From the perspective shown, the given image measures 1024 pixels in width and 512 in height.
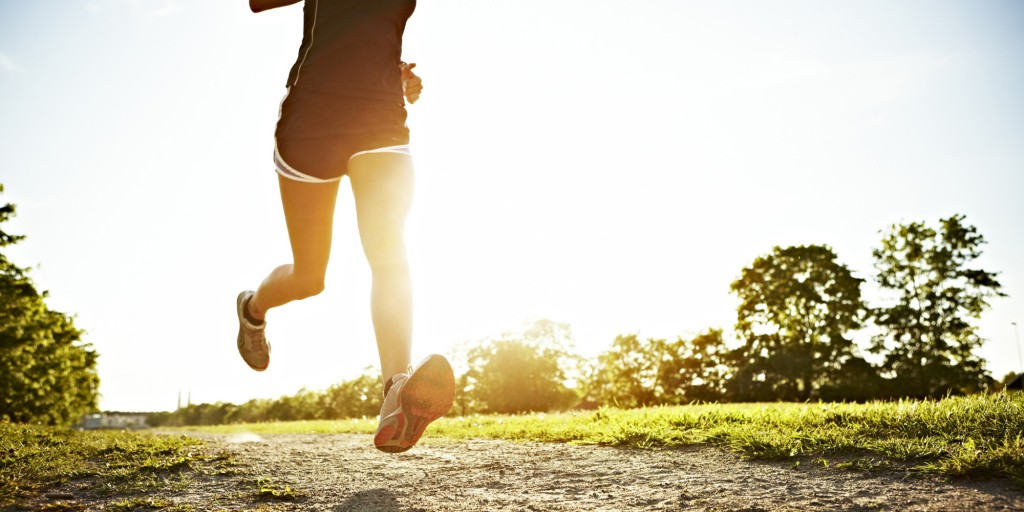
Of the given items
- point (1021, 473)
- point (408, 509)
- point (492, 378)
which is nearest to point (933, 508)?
point (1021, 473)

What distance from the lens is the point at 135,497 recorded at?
9.98 ft

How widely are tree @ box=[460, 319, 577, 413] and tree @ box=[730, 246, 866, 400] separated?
1369 centimetres

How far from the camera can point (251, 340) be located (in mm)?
4082

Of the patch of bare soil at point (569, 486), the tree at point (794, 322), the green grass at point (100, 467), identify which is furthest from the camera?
the tree at point (794, 322)

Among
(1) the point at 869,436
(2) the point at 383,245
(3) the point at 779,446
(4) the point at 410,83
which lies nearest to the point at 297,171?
(2) the point at 383,245

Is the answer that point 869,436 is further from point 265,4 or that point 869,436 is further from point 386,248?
point 265,4

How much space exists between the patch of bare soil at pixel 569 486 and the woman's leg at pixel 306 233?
3.47 ft

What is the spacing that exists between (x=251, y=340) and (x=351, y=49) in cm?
213

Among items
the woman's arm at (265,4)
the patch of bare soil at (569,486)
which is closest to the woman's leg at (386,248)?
the patch of bare soil at (569,486)

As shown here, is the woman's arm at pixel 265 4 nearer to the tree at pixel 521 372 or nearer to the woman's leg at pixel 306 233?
the woman's leg at pixel 306 233

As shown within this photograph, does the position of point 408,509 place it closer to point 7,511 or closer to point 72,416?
point 7,511

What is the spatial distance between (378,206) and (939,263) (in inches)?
1642

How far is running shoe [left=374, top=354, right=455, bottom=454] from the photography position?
2.57 meters

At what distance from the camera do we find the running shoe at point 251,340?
4.04 metres
